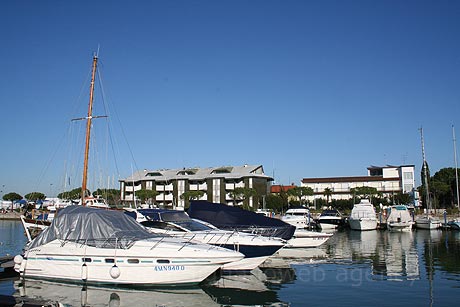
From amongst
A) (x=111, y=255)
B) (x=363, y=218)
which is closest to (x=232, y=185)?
(x=363, y=218)

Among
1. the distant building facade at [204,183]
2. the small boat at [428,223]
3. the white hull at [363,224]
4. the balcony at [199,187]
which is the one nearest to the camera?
the white hull at [363,224]

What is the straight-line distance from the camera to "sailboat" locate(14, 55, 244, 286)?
56.0 ft

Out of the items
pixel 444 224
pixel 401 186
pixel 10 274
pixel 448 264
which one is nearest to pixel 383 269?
pixel 448 264

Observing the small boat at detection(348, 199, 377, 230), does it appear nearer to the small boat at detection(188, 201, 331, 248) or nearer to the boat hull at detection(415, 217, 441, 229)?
the boat hull at detection(415, 217, 441, 229)

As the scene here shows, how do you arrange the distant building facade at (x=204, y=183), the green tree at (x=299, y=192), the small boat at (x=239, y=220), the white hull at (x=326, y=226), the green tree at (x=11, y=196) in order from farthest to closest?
1. the green tree at (x=11, y=196)
2. the green tree at (x=299, y=192)
3. the distant building facade at (x=204, y=183)
4. the white hull at (x=326, y=226)
5. the small boat at (x=239, y=220)

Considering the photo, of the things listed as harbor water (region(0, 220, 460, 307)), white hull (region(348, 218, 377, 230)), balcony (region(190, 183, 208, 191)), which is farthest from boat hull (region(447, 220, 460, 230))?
balcony (region(190, 183, 208, 191))

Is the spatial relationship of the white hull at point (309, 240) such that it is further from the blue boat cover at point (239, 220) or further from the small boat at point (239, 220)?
the blue boat cover at point (239, 220)

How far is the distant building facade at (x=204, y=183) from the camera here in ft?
321

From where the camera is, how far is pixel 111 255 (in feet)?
57.1

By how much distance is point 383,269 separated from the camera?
22.8 meters

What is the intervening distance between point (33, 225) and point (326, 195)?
9282 cm

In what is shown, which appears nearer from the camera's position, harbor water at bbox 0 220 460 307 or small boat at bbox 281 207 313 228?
harbor water at bbox 0 220 460 307

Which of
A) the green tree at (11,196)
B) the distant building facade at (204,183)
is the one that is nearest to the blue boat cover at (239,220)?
the distant building facade at (204,183)

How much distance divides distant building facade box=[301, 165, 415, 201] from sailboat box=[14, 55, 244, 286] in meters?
97.0
